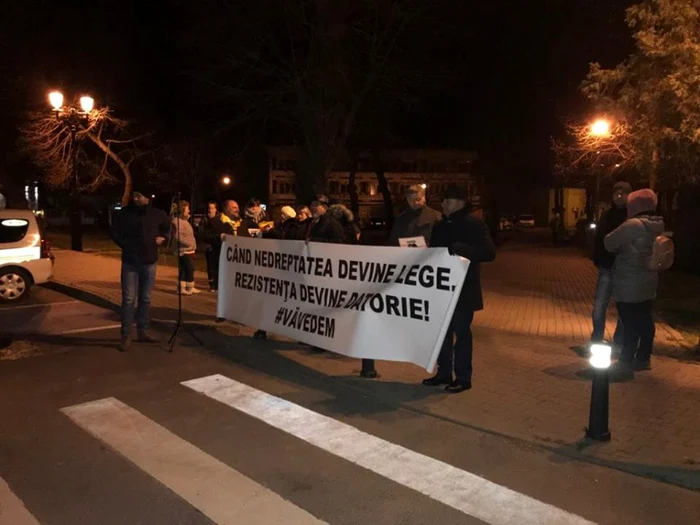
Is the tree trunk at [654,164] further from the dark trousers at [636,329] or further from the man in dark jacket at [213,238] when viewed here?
the man in dark jacket at [213,238]

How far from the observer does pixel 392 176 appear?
2938 inches

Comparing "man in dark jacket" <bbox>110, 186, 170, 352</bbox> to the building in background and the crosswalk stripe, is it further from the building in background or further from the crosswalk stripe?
the building in background

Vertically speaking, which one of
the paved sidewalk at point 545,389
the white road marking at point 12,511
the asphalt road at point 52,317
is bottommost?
the white road marking at point 12,511

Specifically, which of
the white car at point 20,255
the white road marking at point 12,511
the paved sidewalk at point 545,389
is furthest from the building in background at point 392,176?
the white road marking at point 12,511

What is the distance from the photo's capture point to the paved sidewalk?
4992 millimetres

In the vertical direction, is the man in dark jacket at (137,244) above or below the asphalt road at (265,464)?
above

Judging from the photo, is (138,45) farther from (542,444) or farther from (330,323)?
(542,444)

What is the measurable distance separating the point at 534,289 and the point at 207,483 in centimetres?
1092

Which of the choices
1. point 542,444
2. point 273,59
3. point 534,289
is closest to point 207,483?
point 542,444

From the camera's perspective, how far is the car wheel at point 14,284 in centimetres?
1183

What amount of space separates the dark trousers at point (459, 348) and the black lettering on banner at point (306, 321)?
1207mm

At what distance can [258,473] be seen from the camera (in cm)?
460

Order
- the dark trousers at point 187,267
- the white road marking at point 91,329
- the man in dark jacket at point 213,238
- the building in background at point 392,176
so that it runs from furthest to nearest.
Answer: the building in background at point 392,176, the dark trousers at point 187,267, the man in dark jacket at point 213,238, the white road marking at point 91,329

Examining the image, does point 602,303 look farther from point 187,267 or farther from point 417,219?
point 187,267
